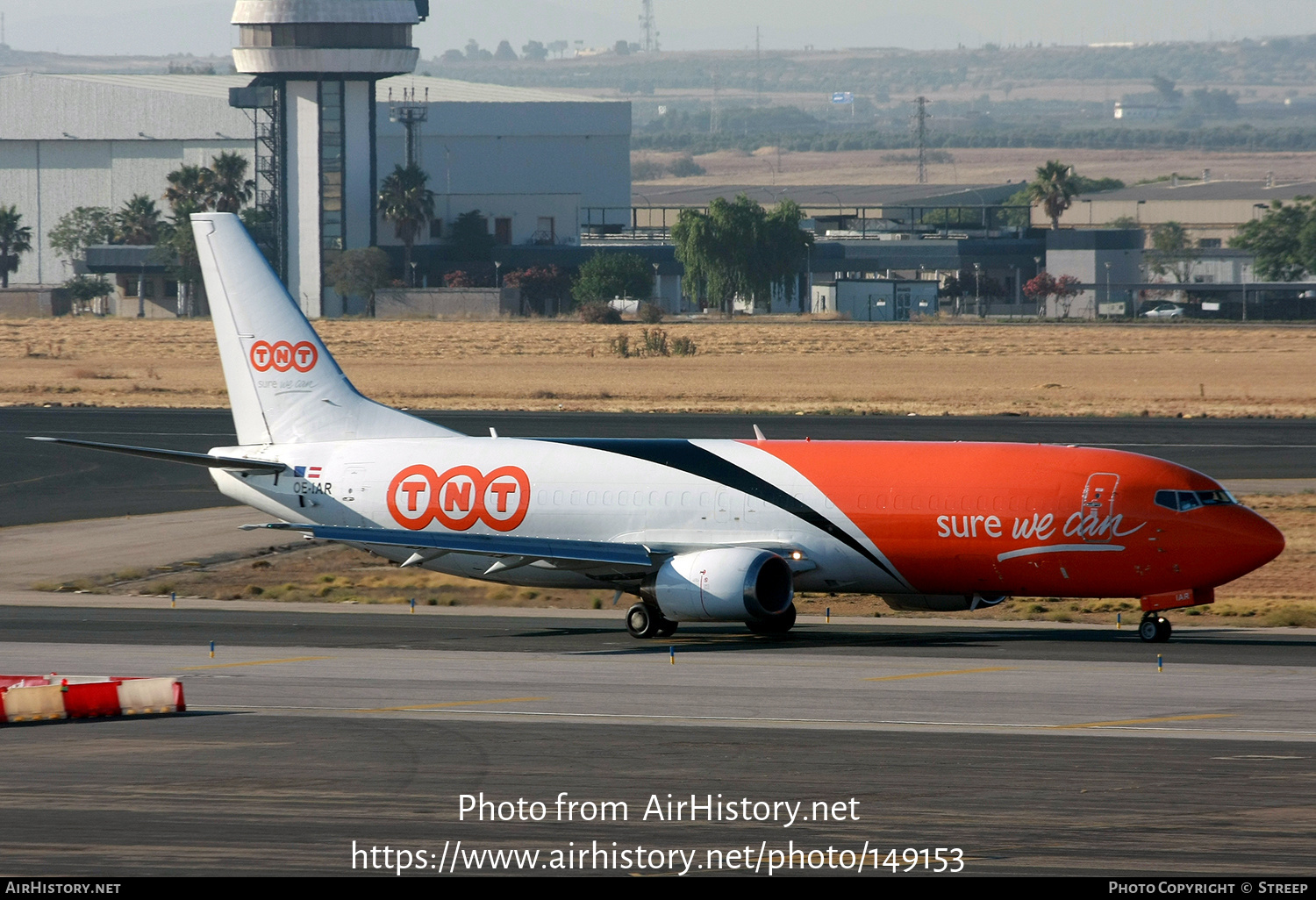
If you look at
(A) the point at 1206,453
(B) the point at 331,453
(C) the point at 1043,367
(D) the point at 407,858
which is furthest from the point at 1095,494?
(C) the point at 1043,367

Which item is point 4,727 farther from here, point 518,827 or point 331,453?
A: point 331,453

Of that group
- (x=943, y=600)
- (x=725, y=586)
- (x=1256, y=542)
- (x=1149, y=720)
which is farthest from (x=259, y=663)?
(x=1256, y=542)

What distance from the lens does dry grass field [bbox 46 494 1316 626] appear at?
4306cm

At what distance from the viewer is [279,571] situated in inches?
1973

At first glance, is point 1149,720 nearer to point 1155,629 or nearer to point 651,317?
point 1155,629

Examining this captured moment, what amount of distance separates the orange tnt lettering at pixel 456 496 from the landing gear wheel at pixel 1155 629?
16.0 meters

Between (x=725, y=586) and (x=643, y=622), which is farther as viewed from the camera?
(x=643, y=622)

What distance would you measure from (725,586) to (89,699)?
558 inches

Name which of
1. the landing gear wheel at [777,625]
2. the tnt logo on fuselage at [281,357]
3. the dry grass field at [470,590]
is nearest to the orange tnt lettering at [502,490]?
the dry grass field at [470,590]

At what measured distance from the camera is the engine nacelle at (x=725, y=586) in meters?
37.7

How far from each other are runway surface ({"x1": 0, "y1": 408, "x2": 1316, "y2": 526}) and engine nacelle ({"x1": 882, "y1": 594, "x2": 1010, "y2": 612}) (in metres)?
29.0

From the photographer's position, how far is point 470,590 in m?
47.7

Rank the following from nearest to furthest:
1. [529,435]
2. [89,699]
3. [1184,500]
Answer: [89,699], [1184,500], [529,435]

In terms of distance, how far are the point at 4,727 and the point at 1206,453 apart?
55548 millimetres
